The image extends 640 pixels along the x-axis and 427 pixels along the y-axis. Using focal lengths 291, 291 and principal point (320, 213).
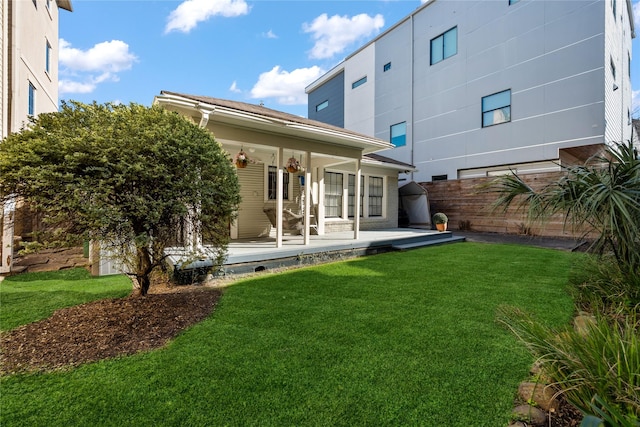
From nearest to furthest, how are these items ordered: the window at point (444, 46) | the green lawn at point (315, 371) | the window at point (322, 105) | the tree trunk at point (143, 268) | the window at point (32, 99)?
the green lawn at point (315, 371) < the tree trunk at point (143, 268) < the window at point (32, 99) < the window at point (444, 46) < the window at point (322, 105)

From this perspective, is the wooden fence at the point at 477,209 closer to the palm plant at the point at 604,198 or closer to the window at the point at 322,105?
the palm plant at the point at 604,198

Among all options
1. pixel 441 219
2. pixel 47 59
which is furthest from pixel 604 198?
pixel 47 59

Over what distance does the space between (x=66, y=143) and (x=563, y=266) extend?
26.4ft

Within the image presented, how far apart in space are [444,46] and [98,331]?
1667cm

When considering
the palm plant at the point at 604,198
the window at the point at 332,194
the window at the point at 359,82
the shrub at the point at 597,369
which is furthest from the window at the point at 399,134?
the shrub at the point at 597,369

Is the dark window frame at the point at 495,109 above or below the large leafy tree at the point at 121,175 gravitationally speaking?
above

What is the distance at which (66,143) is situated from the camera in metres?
2.73

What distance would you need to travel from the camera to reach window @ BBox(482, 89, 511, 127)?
38.8 feet

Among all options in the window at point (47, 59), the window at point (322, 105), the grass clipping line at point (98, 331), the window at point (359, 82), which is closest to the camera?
the grass clipping line at point (98, 331)

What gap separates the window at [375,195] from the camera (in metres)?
11.7

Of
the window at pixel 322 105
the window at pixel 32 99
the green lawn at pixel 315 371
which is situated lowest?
the green lawn at pixel 315 371

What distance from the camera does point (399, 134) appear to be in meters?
16.2

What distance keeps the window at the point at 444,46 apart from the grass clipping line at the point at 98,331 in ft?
50.3

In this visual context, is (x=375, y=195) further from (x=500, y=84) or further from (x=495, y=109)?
(x=500, y=84)
